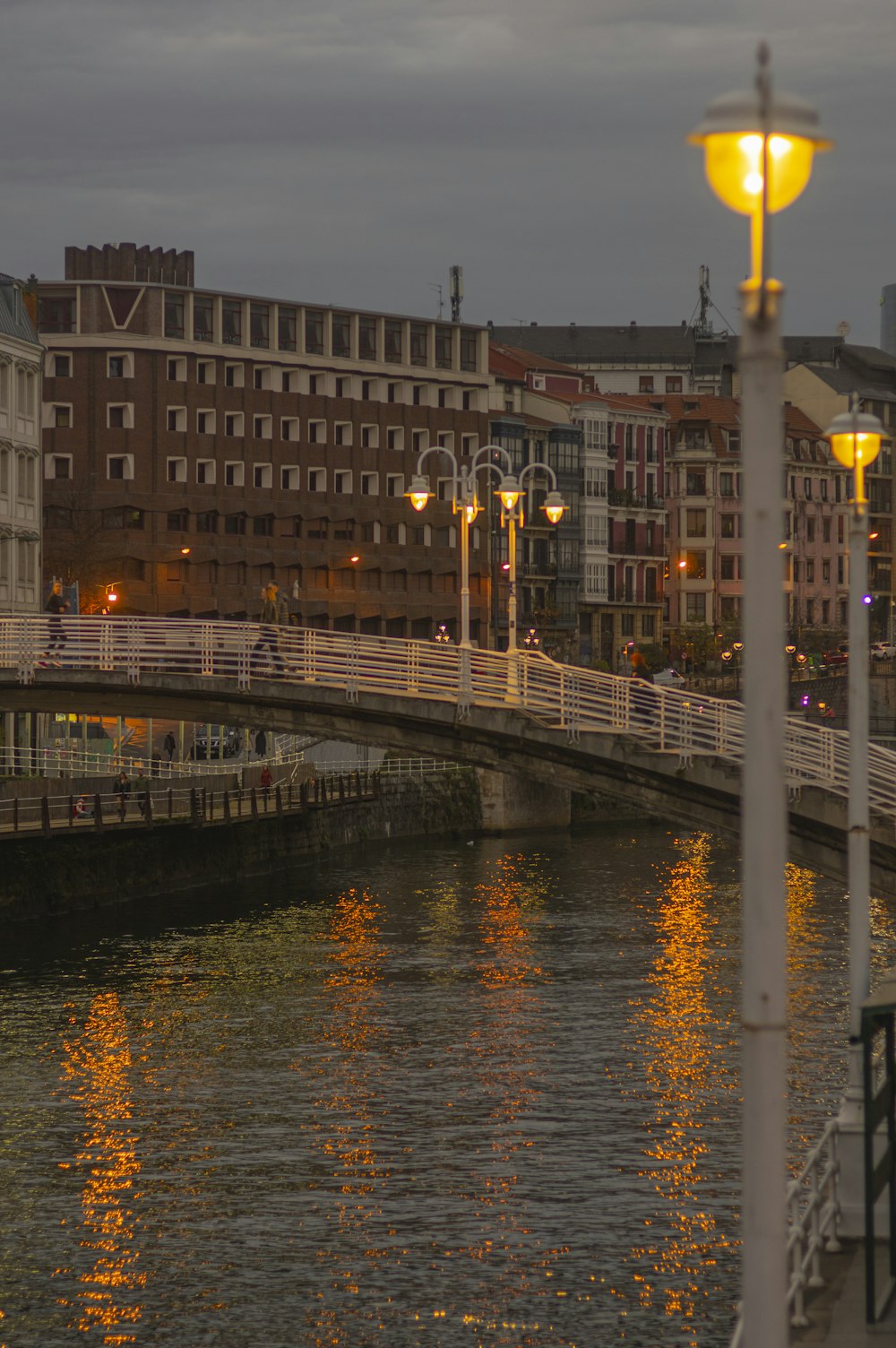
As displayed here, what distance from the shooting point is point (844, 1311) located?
53.0 feet

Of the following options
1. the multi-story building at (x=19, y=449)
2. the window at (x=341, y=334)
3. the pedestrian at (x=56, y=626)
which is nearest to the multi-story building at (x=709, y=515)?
the window at (x=341, y=334)

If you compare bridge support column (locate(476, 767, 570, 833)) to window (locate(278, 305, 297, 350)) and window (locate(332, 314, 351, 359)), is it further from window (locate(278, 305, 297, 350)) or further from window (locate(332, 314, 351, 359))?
window (locate(332, 314, 351, 359))

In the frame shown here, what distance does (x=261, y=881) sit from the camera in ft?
234

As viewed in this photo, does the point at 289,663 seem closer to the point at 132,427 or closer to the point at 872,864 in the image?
the point at 872,864

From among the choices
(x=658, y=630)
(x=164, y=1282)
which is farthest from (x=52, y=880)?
(x=658, y=630)

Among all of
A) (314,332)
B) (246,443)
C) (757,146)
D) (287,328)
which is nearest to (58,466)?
(246,443)

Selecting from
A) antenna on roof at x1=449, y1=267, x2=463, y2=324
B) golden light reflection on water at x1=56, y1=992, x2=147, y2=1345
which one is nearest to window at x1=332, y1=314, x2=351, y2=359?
antenna on roof at x1=449, y1=267, x2=463, y2=324

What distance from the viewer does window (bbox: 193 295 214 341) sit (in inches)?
4626

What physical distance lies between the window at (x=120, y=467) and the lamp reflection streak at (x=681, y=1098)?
59.0 m

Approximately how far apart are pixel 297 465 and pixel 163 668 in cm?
7343

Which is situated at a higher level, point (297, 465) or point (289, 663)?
point (297, 465)

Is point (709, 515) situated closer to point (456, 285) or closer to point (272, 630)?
point (456, 285)

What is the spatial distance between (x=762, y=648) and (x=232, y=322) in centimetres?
11273

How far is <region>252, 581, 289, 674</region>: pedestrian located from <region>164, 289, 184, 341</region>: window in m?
61.9
